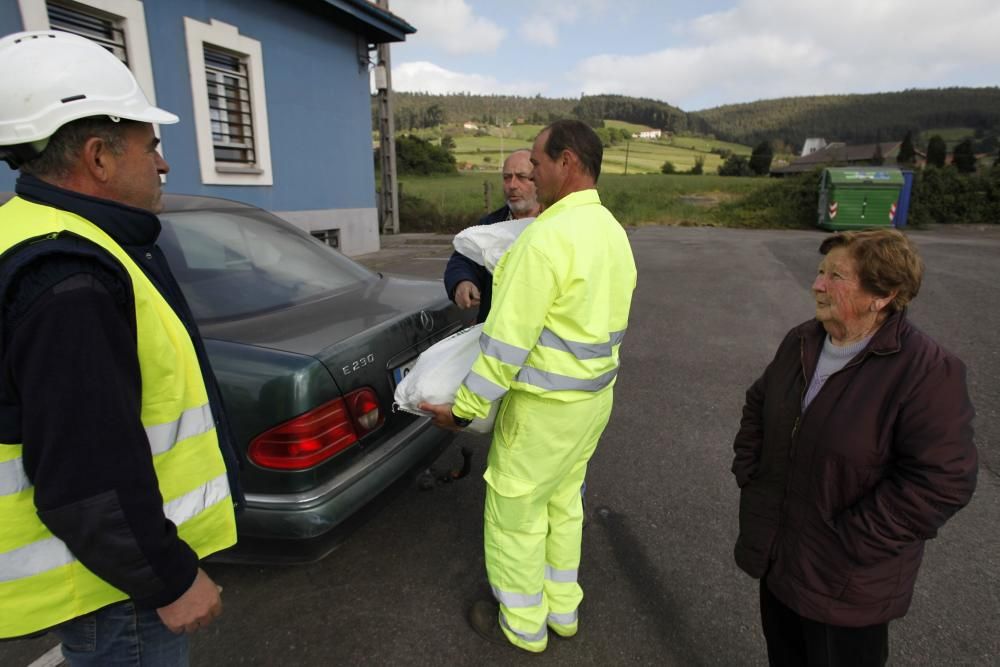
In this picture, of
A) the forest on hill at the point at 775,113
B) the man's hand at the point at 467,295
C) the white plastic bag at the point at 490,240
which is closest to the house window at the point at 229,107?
the man's hand at the point at 467,295

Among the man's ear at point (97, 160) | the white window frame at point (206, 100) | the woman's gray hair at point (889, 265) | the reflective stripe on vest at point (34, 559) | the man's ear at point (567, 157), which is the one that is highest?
the white window frame at point (206, 100)

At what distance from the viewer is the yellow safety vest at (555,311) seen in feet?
5.57

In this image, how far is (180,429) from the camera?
117 cm

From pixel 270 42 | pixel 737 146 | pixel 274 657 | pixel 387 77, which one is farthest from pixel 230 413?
pixel 737 146

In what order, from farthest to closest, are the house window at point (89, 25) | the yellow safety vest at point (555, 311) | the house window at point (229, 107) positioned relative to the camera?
the house window at point (229, 107)
the house window at point (89, 25)
the yellow safety vest at point (555, 311)

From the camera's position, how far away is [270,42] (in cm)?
927

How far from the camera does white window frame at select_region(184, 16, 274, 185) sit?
7.82 meters

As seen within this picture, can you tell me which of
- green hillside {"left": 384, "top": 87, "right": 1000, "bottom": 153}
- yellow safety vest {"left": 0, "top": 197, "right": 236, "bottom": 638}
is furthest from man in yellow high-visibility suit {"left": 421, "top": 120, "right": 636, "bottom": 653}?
green hillside {"left": 384, "top": 87, "right": 1000, "bottom": 153}

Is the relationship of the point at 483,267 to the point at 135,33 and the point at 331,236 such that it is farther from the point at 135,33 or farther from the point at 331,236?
the point at 331,236

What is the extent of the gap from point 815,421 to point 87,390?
1620 mm

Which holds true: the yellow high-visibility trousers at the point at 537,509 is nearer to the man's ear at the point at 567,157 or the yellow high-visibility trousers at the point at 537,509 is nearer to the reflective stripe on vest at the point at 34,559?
the man's ear at the point at 567,157

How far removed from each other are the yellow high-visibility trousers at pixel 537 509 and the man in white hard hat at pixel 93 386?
37.0 inches

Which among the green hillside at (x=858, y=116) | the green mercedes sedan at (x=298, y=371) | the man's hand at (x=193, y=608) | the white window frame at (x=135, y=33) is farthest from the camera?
the green hillside at (x=858, y=116)

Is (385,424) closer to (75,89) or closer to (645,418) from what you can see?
(75,89)
